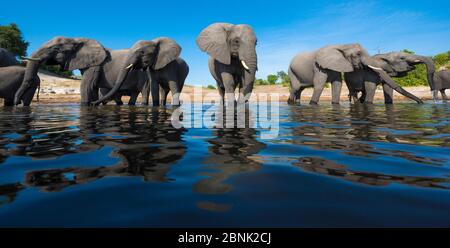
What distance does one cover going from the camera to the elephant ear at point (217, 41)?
10328 millimetres

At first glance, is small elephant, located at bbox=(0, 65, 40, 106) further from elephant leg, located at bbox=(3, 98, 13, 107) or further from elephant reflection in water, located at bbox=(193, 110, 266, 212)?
elephant reflection in water, located at bbox=(193, 110, 266, 212)

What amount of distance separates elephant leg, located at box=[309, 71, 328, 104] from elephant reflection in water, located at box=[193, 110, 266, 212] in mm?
9505

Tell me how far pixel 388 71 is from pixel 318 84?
3678mm

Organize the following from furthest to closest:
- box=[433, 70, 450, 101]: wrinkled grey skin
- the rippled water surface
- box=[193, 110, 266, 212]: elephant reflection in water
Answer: box=[433, 70, 450, 101]: wrinkled grey skin, box=[193, 110, 266, 212]: elephant reflection in water, the rippled water surface

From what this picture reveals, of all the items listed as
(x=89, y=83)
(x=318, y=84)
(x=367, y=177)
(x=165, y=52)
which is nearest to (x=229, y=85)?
(x=165, y=52)

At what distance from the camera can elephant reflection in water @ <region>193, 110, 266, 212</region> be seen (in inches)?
60.6

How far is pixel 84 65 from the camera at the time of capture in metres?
11.2

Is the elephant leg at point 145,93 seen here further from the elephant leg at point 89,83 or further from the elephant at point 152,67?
the elephant leg at point 89,83

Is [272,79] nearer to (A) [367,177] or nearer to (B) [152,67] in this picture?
(B) [152,67]

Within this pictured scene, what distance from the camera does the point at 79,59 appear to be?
11227 millimetres

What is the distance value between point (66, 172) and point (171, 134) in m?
1.81

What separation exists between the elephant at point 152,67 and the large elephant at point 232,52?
1194mm

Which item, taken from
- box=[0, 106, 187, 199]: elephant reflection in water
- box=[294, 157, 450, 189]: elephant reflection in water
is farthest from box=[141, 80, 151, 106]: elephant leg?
box=[294, 157, 450, 189]: elephant reflection in water
